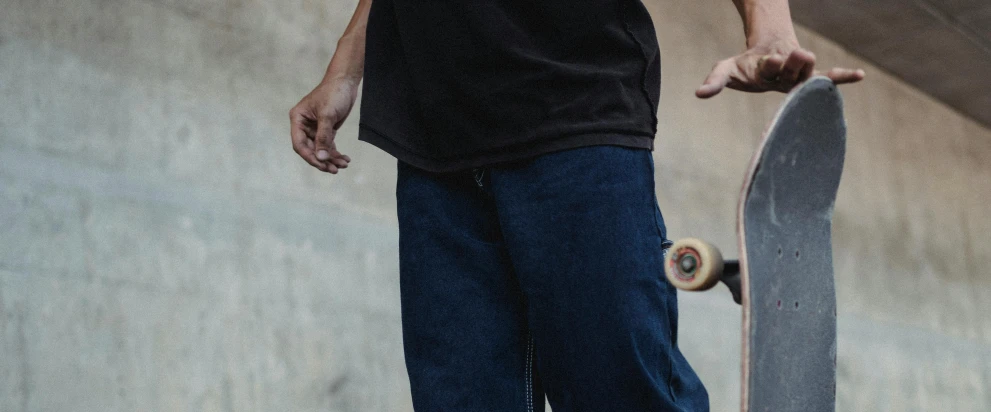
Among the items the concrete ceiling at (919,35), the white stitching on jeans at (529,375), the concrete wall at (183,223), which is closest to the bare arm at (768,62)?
the white stitching on jeans at (529,375)

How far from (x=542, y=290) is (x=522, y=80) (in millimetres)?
207

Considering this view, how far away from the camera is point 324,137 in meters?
1.20

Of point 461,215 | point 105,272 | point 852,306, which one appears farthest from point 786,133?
point 852,306

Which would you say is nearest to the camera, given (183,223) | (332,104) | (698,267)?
(698,267)

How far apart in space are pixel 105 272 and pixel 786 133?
1.67 meters

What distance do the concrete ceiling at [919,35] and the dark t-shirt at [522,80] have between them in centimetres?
380

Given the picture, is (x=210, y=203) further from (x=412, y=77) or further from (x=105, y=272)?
(x=412, y=77)

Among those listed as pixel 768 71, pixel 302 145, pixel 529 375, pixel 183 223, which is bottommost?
pixel 183 223

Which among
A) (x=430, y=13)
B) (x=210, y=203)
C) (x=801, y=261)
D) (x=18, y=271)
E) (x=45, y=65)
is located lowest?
(x=18, y=271)

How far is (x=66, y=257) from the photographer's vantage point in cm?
204

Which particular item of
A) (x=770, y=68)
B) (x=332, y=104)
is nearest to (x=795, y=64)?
(x=770, y=68)

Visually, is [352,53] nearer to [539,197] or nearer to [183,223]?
[539,197]

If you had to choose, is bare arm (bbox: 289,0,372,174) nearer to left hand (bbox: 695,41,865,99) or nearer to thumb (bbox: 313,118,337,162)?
thumb (bbox: 313,118,337,162)

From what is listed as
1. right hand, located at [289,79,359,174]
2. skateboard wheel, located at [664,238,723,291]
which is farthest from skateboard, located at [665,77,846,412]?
right hand, located at [289,79,359,174]
